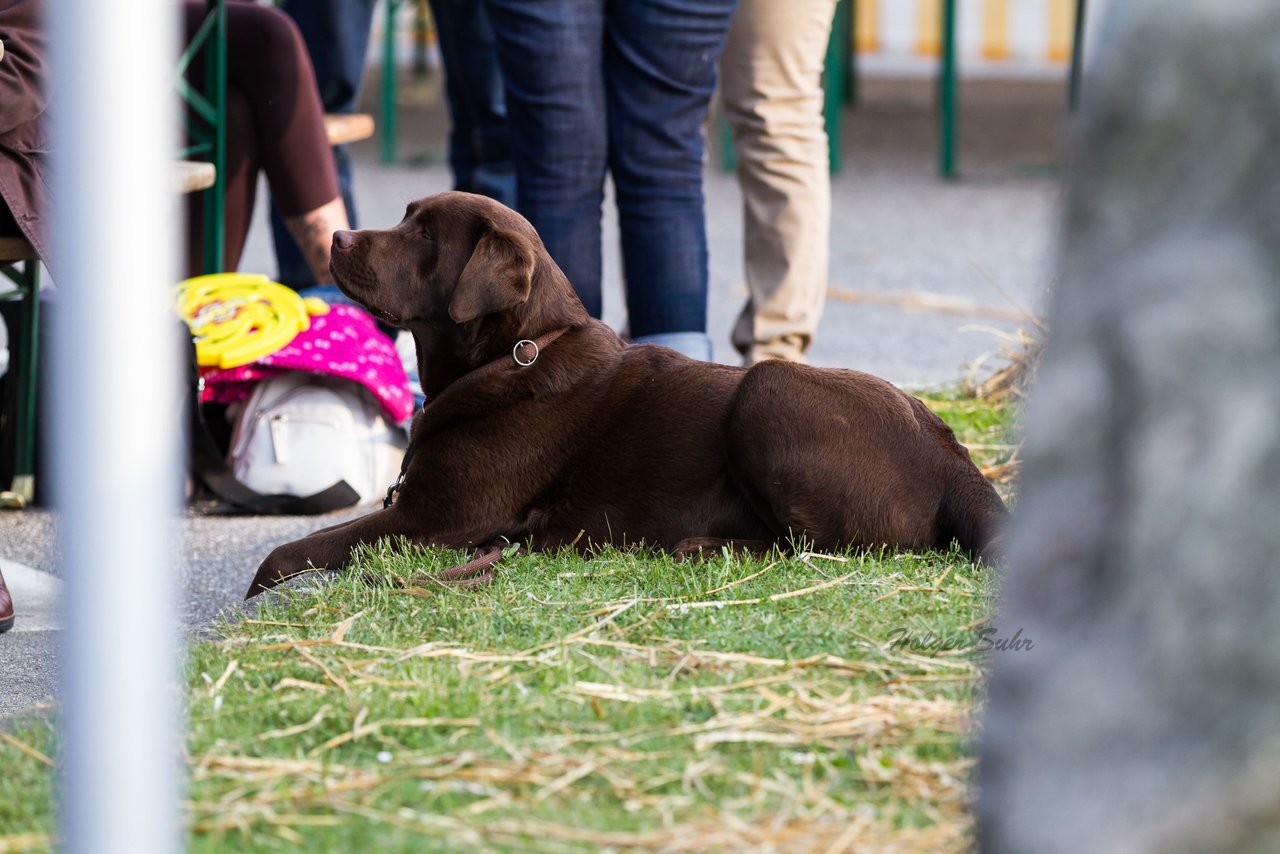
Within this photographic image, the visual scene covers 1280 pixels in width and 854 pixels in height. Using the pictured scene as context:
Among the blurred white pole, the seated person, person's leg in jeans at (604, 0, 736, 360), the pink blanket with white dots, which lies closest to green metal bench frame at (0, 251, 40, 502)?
the pink blanket with white dots

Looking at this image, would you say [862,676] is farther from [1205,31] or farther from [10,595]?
[10,595]

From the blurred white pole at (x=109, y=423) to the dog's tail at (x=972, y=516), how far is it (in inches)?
75.7

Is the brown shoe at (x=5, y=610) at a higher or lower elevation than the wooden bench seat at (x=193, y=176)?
lower

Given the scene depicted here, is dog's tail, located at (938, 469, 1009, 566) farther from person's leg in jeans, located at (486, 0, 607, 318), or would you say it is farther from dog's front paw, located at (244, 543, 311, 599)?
person's leg in jeans, located at (486, 0, 607, 318)

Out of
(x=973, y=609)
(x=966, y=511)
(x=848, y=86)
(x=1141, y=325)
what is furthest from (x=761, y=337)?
(x=848, y=86)

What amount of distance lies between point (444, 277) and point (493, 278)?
0.47 ft

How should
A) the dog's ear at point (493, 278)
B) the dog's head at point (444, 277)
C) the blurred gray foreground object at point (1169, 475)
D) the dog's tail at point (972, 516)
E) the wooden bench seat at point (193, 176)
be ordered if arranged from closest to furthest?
the blurred gray foreground object at point (1169, 475)
the dog's tail at point (972, 516)
the dog's ear at point (493, 278)
the dog's head at point (444, 277)
the wooden bench seat at point (193, 176)

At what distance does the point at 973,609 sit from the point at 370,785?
1.14m

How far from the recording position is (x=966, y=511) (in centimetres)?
299

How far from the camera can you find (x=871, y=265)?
301 inches

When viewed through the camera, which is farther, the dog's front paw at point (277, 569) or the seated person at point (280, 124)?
the seated person at point (280, 124)

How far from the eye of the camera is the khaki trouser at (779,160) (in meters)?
4.41

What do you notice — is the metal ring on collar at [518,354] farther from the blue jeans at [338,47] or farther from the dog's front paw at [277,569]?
the blue jeans at [338,47]

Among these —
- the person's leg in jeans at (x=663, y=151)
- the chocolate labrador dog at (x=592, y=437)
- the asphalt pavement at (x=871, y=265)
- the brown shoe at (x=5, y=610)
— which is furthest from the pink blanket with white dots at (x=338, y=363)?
the brown shoe at (x=5, y=610)
